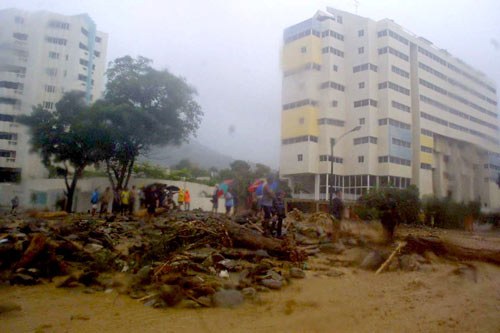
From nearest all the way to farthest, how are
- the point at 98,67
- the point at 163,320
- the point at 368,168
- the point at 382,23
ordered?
the point at 163,320 → the point at 98,67 → the point at 382,23 → the point at 368,168

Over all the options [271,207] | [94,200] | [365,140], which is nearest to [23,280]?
[271,207]

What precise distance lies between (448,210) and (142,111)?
32.0ft

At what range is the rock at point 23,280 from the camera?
3779 millimetres

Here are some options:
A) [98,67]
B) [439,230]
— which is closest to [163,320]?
[98,67]

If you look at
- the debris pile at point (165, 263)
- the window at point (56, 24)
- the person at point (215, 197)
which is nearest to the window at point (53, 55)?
the window at point (56, 24)

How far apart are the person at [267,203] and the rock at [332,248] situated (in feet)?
4.30

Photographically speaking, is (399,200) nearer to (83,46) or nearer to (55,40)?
(83,46)

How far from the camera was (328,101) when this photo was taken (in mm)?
6945

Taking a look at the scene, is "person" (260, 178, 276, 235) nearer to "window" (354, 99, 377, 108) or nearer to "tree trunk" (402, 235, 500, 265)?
"tree trunk" (402, 235, 500, 265)

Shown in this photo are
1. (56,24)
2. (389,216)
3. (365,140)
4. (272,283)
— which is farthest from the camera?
(365,140)

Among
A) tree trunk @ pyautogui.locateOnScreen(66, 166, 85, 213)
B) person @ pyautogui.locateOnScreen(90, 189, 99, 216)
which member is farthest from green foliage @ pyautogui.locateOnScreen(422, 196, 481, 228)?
person @ pyautogui.locateOnScreen(90, 189, 99, 216)

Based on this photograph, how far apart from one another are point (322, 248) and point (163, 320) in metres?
4.83

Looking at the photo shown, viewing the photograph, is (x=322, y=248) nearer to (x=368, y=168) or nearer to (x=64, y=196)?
(x=64, y=196)

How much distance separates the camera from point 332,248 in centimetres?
681
